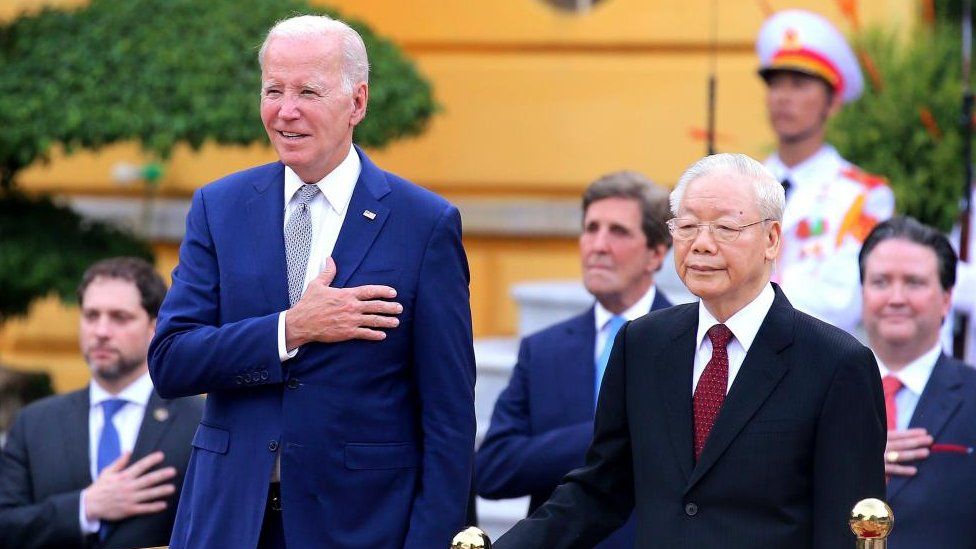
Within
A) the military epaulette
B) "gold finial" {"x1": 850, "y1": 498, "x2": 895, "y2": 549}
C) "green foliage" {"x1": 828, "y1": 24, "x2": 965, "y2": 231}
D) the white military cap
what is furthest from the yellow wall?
"gold finial" {"x1": 850, "y1": 498, "x2": 895, "y2": 549}

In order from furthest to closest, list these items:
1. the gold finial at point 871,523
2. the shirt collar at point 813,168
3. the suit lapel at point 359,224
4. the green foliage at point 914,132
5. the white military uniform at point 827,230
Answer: the green foliage at point 914,132
the shirt collar at point 813,168
the white military uniform at point 827,230
the suit lapel at point 359,224
the gold finial at point 871,523

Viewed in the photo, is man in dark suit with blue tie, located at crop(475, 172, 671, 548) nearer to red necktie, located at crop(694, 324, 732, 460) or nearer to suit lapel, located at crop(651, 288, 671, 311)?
suit lapel, located at crop(651, 288, 671, 311)

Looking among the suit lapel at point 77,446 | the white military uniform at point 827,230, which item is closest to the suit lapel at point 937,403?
the white military uniform at point 827,230

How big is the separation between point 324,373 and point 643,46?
5.68m

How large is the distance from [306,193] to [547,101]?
18.2 feet

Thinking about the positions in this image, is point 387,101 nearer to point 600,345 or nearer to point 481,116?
point 481,116

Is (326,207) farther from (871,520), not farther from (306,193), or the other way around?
(871,520)

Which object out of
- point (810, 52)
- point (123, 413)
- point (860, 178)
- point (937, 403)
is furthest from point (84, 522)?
point (810, 52)

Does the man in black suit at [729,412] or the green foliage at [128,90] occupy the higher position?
the green foliage at [128,90]

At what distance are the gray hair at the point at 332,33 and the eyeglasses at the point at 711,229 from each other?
79cm

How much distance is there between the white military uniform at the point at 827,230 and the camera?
614 centimetres

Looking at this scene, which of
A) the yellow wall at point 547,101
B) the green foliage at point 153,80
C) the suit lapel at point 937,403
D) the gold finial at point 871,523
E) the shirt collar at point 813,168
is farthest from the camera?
the yellow wall at point 547,101

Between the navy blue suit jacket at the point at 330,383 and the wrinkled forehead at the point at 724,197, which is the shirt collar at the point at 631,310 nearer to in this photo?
the navy blue suit jacket at the point at 330,383

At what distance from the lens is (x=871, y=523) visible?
321 centimetres
